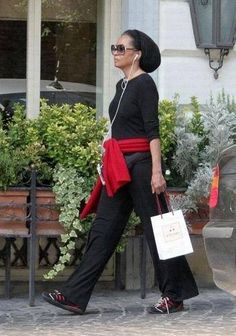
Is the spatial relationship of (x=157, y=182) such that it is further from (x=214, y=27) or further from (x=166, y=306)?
(x=214, y=27)

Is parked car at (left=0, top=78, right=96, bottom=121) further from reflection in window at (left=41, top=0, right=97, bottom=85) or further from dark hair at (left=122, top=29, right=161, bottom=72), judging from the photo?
dark hair at (left=122, top=29, right=161, bottom=72)

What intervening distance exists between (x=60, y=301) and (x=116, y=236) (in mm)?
624

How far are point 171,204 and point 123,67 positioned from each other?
1187mm

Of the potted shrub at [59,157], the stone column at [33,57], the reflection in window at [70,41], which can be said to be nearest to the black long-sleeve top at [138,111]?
the potted shrub at [59,157]

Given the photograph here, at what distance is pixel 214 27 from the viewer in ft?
27.4

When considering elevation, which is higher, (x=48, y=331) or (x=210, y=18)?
(x=210, y=18)

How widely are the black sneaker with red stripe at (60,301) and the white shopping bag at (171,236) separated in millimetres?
769

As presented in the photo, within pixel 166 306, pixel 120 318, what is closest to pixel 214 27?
pixel 166 306

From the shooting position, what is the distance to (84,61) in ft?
29.1

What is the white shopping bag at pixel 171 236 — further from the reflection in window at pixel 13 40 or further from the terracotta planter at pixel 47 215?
the reflection in window at pixel 13 40

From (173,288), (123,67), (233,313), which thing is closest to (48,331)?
(173,288)

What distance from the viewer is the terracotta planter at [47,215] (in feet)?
24.8

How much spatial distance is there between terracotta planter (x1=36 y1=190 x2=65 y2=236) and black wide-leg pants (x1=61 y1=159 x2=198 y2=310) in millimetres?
484

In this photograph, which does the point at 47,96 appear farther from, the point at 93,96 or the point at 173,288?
the point at 173,288
